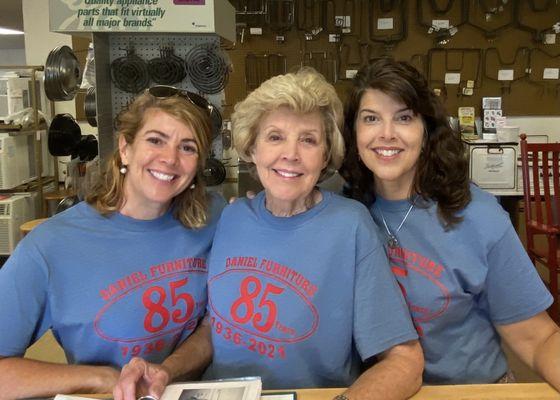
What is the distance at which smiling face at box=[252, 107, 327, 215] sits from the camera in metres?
1.45

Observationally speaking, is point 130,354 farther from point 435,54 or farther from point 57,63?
point 435,54

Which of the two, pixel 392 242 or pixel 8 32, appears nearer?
pixel 392 242

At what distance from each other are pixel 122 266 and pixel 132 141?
1.21 feet

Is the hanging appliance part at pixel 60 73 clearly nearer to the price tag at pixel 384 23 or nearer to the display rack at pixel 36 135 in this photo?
the display rack at pixel 36 135

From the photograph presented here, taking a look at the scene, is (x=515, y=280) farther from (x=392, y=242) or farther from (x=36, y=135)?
(x=36, y=135)

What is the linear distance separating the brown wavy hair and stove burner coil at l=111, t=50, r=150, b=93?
1.75 meters

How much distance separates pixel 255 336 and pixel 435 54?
486 cm

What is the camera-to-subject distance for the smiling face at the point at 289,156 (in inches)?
57.2

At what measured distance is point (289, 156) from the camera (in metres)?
1.45

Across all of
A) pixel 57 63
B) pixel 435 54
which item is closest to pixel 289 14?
pixel 435 54

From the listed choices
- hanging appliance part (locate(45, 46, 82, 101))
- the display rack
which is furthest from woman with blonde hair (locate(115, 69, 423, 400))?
the display rack

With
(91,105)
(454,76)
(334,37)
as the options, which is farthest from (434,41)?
(91,105)

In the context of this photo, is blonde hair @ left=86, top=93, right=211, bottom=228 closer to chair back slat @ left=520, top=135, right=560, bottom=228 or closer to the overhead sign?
the overhead sign

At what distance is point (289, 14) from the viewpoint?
5.53 m
